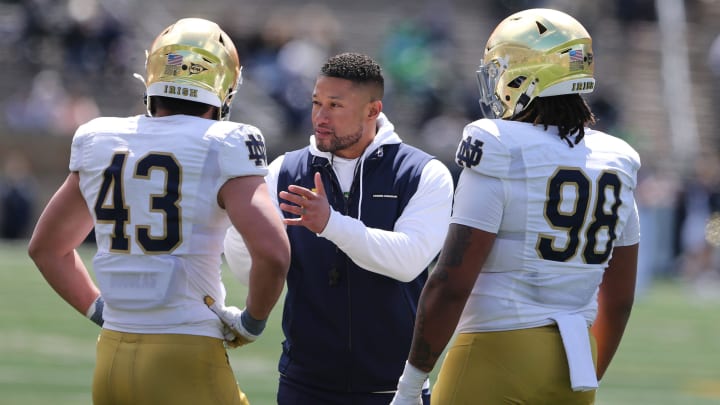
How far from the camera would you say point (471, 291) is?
375 centimetres

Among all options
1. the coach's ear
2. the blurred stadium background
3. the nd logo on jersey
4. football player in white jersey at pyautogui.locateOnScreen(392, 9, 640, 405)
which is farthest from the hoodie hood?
the blurred stadium background

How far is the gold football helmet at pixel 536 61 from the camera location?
3818 mm

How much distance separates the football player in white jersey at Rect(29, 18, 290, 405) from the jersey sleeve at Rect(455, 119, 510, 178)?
609 mm

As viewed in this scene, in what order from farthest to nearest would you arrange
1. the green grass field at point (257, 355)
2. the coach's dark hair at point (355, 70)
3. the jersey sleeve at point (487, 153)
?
the green grass field at point (257, 355)
the coach's dark hair at point (355, 70)
the jersey sleeve at point (487, 153)

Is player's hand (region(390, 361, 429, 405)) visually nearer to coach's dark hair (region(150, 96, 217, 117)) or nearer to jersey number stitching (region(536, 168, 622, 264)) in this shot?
jersey number stitching (region(536, 168, 622, 264))

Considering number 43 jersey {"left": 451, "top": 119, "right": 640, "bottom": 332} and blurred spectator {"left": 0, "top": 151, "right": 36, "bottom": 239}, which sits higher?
number 43 jersey {"left": 451, "top": 119, "right": 640, "bottom": 332}

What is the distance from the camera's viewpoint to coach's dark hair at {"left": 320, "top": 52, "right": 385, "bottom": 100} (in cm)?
452

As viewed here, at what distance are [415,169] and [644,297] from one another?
37.8 feet

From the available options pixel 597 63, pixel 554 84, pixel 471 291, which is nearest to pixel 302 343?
pixel 471 291

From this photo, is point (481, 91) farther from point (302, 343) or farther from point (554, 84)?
point (302, 343)

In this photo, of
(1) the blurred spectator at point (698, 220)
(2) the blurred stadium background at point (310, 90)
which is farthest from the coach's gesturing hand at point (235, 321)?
(1) the blurred spectator at point (698, 220)

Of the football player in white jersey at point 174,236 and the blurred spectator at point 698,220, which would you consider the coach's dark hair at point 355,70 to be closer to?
the football player in white jersey at point 174,236

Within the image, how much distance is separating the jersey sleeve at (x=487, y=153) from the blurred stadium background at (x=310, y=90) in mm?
12696

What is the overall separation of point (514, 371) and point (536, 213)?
1.50ft
